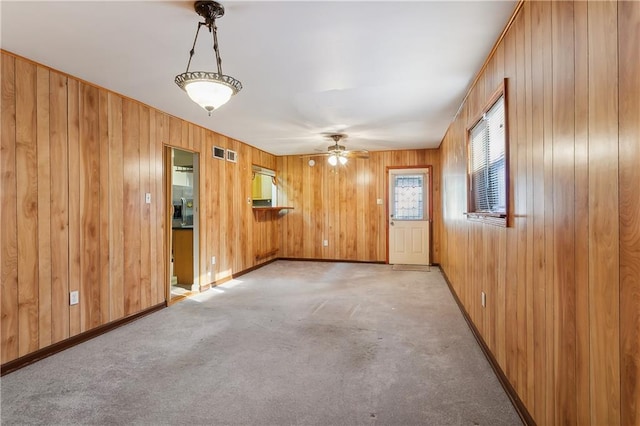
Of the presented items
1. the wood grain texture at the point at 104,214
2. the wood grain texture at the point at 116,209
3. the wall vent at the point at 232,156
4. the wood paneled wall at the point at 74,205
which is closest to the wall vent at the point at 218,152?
the wall vent at the point at 232,156

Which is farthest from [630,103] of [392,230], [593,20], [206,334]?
[392,230]

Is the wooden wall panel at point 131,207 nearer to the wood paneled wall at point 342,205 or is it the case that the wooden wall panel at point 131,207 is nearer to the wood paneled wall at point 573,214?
the wood paneled wall at point 573,214

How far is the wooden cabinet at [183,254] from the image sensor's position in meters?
4.98

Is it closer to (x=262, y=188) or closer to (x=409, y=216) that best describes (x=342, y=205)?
(x=409, y=216)

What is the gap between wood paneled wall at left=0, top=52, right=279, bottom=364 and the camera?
8.22 feet

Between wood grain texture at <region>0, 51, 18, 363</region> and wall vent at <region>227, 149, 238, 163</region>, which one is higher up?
wall vent at <region>227, 149, 238, 163</region>

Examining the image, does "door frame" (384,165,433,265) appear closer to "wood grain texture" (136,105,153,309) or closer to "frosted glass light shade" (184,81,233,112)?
"wood grain texture" (136,105,153,309)

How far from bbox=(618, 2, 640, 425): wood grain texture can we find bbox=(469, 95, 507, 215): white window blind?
1.17 meters

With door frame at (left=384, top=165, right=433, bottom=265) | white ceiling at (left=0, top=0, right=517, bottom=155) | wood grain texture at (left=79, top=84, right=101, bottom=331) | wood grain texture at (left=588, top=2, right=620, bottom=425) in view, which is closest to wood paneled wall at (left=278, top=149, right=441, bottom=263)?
door frame at (left=384, top=165, right=433, bottom=265)

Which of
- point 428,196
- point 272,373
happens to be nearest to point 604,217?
point 272,373

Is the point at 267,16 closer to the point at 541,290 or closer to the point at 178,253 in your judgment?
the point at 541,290

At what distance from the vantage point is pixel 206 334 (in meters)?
3.14

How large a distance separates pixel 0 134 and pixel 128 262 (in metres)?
1.61

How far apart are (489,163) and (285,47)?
6.15 feet
